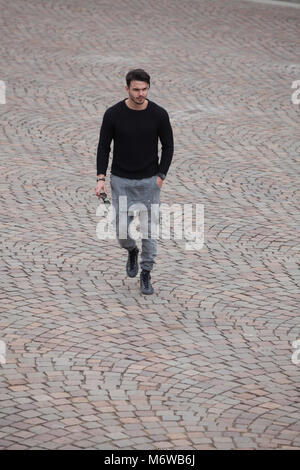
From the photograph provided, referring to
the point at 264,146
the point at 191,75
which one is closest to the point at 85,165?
the point at 264,146

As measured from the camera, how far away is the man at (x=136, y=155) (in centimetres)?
816

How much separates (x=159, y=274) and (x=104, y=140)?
1482mm

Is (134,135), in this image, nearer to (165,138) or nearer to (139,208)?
(165,138)

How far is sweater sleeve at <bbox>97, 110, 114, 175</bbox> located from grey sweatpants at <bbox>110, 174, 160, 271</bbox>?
13 centimetres

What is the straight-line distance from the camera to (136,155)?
8.19 metres

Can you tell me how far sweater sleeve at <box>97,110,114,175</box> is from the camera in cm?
817
